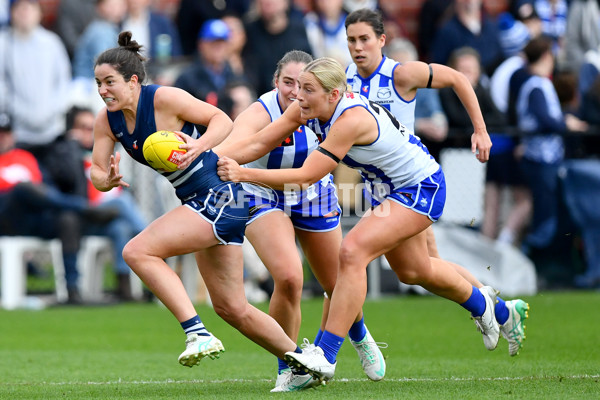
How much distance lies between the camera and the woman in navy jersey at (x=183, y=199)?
19.3 feet

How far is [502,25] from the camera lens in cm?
1459

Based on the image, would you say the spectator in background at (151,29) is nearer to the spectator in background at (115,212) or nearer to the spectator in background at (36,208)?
the spectator in background at (115,212)

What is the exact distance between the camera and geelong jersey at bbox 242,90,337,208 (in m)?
6.68

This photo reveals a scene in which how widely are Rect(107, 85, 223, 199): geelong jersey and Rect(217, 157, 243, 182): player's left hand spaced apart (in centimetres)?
7

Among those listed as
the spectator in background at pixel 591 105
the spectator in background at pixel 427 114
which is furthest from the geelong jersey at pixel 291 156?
the spectator in background at pixel 591 105

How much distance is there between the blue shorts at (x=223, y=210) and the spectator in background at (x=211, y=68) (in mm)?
6652

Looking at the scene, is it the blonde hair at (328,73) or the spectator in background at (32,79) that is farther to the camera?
the spectator in background at (32,79)

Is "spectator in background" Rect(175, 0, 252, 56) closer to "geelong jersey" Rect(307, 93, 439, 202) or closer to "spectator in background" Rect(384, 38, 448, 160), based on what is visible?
"spectator in background" Rect(384, 38, 448, 160)

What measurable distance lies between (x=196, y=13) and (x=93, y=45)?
5.33ft

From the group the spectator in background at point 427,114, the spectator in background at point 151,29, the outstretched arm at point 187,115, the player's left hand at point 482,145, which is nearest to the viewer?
the outstretched arm at point 187,115

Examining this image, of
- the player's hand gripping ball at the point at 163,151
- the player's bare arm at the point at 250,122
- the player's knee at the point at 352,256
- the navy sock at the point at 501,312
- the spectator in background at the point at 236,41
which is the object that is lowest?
the navy sock at the point at 501,312

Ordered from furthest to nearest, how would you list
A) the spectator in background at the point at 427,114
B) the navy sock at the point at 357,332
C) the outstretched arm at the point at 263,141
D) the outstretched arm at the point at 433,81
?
the spectator in background at the point at 427,114, the outstretched arm at the point at 433,81, the navy sock at the point at 357,332, the outstretched arm at the point at 263,141

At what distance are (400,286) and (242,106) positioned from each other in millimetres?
3082

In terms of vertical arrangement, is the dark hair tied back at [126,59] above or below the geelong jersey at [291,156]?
above
